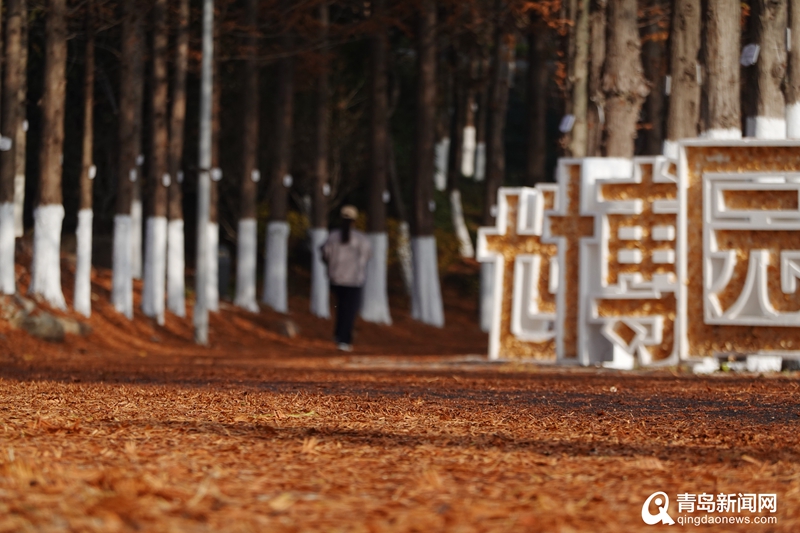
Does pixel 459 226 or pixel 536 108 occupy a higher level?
pixel 536 108

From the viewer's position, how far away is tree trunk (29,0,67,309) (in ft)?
78.0

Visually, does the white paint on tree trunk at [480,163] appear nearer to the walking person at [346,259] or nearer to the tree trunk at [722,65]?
the walking person at [346,259]

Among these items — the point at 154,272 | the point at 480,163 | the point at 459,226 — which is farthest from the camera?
the point at 480,163

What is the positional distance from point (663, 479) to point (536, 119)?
3029 centimetres

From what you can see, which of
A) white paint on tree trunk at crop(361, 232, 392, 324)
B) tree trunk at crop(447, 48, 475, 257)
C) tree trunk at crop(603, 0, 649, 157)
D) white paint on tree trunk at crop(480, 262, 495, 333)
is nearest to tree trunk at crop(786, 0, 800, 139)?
tree trunk at crop(603, 0, 649, 157)

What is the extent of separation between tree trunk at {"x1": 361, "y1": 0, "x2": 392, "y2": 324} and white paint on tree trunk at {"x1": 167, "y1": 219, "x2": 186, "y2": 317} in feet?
20.3

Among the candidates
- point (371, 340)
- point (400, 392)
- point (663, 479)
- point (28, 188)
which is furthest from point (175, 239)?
point (663, 479)

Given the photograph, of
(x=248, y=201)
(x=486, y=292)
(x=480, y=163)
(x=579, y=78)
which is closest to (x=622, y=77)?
(x=579, y=78)

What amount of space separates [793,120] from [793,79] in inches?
25.9

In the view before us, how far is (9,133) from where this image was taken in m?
23.9

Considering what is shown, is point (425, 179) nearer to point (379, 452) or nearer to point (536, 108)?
point (536, 108)

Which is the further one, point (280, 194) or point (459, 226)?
point (459, 226)

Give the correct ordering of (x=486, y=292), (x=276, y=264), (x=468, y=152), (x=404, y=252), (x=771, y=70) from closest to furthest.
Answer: (x=771, y=70) → (x=276, y=264) → (x=486, y=292) → (x=404, y=252) → (x=468, y=152)

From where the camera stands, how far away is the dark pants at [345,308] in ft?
71.4
